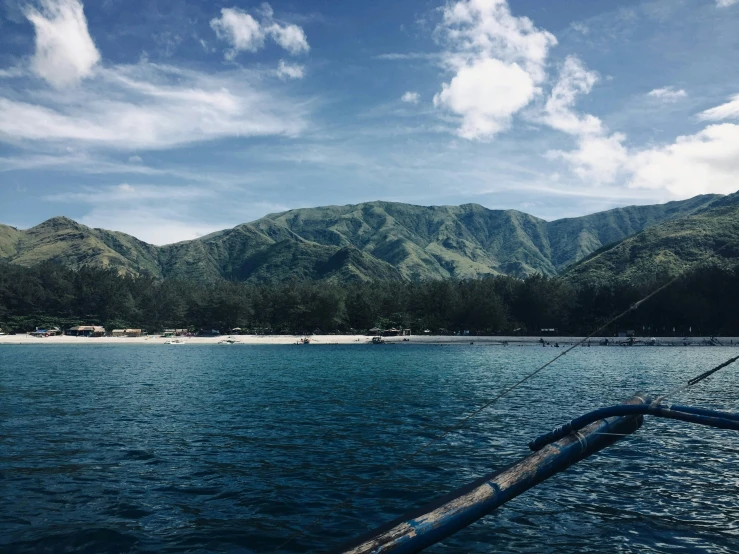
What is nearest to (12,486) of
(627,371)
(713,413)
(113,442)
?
(113,442)

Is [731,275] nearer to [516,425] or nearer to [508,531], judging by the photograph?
[516,425]

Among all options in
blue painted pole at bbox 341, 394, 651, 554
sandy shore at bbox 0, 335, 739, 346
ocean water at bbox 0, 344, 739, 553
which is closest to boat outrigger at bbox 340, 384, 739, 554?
blue painted pole at bbox 341, 394, 651, 554

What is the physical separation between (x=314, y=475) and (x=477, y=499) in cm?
1349

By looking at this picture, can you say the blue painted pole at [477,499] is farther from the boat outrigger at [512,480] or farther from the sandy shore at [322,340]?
the sandy shore at [322,340]

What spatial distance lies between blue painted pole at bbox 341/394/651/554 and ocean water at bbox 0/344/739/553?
3738 mm

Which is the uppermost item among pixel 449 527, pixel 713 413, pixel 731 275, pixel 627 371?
pixel 731 275

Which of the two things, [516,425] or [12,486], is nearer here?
[12,486]

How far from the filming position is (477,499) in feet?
30.6

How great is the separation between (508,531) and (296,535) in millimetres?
6481

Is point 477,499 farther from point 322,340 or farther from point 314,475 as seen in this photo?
point 322,340

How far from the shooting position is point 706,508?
1722 centimetres

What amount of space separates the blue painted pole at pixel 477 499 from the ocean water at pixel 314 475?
3.74 m

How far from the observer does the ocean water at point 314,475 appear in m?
15.0

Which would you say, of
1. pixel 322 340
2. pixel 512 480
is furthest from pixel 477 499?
pixel 322 340
